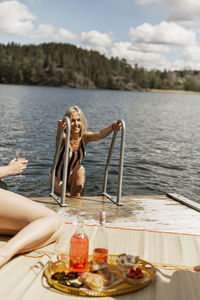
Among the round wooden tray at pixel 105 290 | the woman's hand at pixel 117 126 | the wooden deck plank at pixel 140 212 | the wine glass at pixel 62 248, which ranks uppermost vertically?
the woman's hand at pixel 117 126

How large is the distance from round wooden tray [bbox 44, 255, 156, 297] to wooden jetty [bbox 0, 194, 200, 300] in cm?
3

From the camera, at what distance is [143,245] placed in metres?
3.40

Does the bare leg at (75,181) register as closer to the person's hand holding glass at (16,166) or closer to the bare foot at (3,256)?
the person's hand holding glass at (16,166)

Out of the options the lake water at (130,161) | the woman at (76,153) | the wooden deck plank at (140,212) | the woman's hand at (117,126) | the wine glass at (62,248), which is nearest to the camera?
the wine glass at (62,248)

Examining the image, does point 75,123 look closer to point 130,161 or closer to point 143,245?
point 143,245

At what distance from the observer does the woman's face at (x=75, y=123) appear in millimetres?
5332

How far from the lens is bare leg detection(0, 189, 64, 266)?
9.23 ft

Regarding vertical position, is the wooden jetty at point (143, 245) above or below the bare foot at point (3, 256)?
below

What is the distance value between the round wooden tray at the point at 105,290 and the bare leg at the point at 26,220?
0.30 metres

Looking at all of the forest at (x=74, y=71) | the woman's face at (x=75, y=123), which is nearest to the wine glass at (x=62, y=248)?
the woman's face at (x=75, y=123)

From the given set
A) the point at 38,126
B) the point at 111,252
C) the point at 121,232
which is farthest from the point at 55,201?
the point at 38,126

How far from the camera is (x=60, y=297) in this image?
93.6 inches

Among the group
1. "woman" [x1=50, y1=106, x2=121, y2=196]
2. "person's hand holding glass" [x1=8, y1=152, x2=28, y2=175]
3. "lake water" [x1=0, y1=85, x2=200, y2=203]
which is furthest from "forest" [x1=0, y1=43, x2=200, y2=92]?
"person's hand holding glass" [x1=8, y1=152, x2=28, y2=175]

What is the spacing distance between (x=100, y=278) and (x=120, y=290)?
0.49 ft
